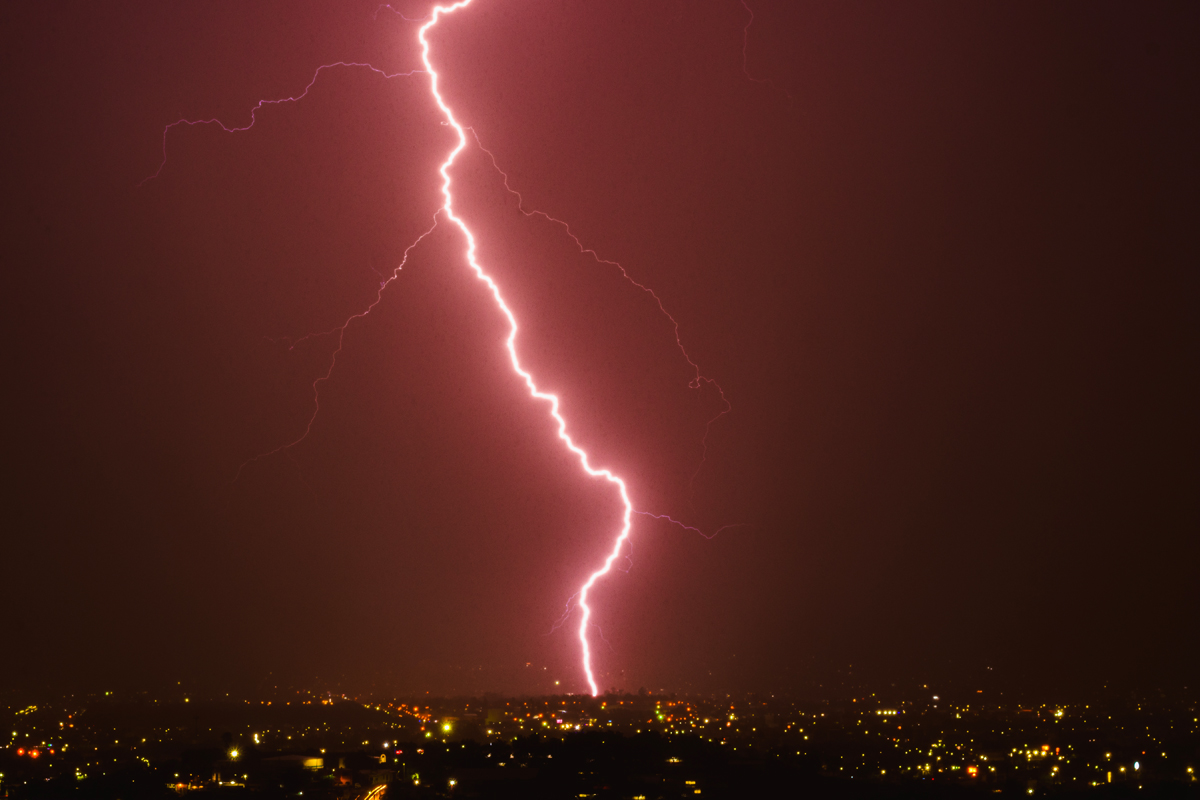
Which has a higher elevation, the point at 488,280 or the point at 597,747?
the point at 488,280

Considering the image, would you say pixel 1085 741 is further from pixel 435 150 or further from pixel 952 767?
pixel 435 150

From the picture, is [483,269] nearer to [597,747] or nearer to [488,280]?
[488,280]

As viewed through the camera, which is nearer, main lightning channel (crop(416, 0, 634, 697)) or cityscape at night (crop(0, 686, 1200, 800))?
Answer: main lightning channel (crop(416, 0, 634, 697))

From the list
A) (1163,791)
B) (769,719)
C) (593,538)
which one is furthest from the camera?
(769,719)

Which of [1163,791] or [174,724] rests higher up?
[174,724]

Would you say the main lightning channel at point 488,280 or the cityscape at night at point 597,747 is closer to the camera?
the main lightning channel at point 488,280

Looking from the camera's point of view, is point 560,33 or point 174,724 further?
point 174,724

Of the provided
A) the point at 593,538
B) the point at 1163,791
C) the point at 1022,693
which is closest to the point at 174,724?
the point at 593,538

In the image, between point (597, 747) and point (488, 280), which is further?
point (597, 747)

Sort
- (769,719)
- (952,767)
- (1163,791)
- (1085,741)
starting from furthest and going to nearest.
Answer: (769,719)
(1085,741)
(952,767)
(1163,791)

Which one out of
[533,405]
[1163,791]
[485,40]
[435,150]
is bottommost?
[1163,791]

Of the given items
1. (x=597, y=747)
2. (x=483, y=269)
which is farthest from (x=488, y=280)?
(x=597, y=747)
